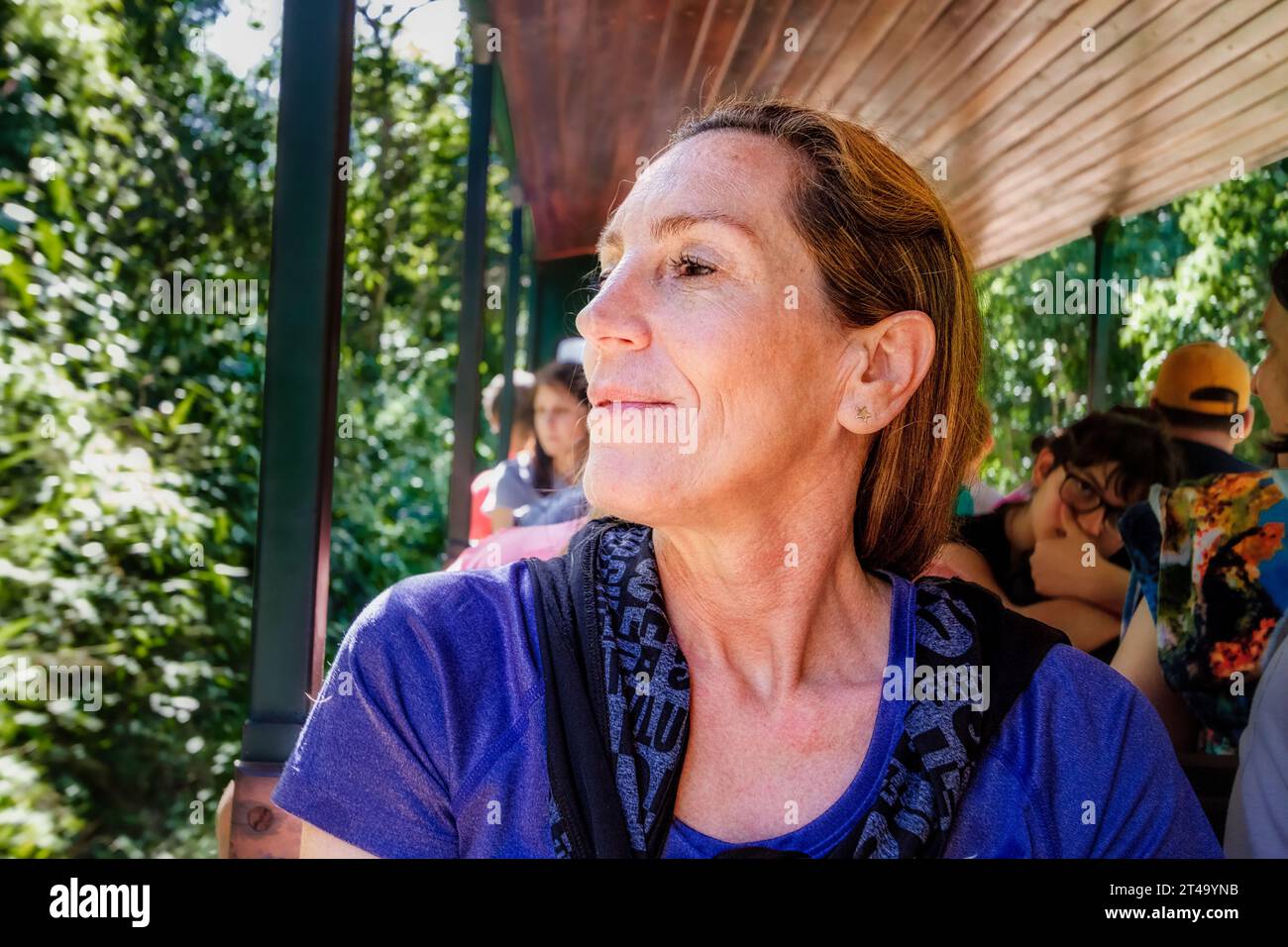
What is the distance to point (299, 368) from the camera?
1.95 metres

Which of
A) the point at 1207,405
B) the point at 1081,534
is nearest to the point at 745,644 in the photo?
the point at 1081,534

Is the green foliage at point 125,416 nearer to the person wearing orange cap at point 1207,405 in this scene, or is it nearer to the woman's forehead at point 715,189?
the woman's forehead at point 715,189

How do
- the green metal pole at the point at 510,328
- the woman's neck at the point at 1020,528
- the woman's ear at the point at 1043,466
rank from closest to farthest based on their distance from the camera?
1. the woman's neck at the point at 1020,528
2. the woman's ear at the point at 1043,466
3. the green metal pole at the point at 510,328

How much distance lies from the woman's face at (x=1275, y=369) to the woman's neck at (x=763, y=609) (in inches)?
54.4

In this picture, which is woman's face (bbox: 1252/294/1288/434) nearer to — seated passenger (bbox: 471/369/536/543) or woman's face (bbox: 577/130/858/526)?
woman's face (bbox: 577/130/858/526)

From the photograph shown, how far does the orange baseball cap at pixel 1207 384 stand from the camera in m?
3.45

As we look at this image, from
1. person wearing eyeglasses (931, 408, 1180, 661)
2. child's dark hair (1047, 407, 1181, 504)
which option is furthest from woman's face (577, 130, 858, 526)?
child's dark hair (1047, 407, 1181, 504)

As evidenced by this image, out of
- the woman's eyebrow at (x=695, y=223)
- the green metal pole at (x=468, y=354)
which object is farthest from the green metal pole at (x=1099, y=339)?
→ the woman's eyebrow at (x=695, y=223)

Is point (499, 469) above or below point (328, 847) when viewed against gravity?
above

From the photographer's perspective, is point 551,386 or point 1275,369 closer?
point 1275,369

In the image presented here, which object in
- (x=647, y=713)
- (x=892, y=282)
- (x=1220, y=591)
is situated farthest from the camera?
(x=1220, y=591)

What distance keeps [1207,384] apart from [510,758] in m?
2.95

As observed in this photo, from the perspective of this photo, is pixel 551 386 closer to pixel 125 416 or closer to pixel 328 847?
pixel 125 416
